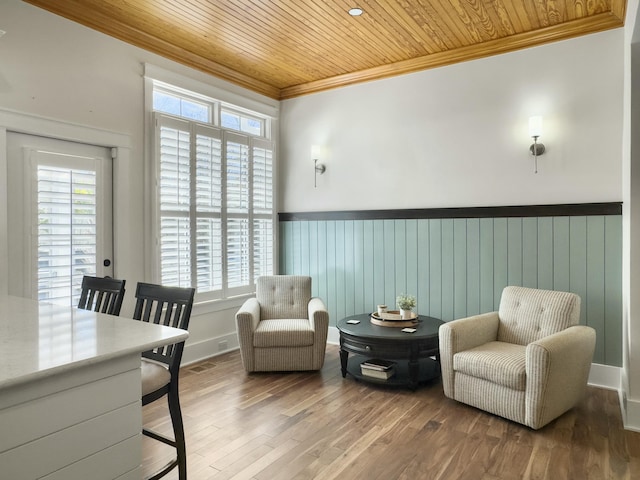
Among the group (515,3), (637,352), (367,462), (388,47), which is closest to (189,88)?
(388,47)

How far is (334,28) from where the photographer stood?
12.2 ft

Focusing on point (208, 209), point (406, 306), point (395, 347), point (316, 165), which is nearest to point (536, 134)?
point (406, 306)

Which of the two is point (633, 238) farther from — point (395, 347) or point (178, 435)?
point (178, 435)

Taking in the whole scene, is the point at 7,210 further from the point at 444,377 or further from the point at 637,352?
the point at 637,352

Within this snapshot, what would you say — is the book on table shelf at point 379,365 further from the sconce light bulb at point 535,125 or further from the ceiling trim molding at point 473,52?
the ceiling trim molding at point 473,52

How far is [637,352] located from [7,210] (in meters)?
4.24

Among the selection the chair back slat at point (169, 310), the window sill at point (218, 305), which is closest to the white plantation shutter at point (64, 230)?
the window sill at point (218, 305)

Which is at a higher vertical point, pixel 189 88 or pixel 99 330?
pixel 189 88

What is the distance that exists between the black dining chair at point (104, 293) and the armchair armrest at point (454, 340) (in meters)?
2.17

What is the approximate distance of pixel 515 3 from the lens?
3316 mm

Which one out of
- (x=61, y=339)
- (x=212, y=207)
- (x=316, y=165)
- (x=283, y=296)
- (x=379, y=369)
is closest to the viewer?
(x=61, y=339)

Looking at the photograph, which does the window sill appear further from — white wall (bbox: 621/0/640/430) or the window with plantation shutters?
white wall (bbox: 621/0/640/430)

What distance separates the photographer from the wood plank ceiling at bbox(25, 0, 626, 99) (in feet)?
11.0

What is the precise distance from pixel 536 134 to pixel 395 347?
6.92 ft
